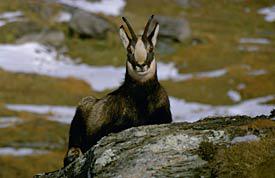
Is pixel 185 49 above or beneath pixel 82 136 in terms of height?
above

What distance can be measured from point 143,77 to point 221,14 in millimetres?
115218

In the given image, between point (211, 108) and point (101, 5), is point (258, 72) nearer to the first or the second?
point (211, 108)

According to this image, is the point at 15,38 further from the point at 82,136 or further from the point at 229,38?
the point at 82,136

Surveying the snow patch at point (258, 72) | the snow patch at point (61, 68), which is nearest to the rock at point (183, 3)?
the snow patch at point (61, 68)

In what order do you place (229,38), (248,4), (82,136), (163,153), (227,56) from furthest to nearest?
(248,4) < (229,38) < (227,56) < (82,136) < (163,153)

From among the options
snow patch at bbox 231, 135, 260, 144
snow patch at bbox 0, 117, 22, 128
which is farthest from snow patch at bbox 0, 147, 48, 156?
snow patch at bbox 231, 135, 260, 144

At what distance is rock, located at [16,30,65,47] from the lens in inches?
3824

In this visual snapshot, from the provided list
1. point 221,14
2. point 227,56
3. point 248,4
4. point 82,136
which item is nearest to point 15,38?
point 227,56

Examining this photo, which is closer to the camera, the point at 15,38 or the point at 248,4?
the point at 15,38

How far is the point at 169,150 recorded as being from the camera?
959 centimetres

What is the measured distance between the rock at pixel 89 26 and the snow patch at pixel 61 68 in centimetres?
940

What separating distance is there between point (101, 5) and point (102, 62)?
3719 cm

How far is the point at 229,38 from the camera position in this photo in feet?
341

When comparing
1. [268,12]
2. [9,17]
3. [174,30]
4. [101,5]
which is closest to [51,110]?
[174,30]
